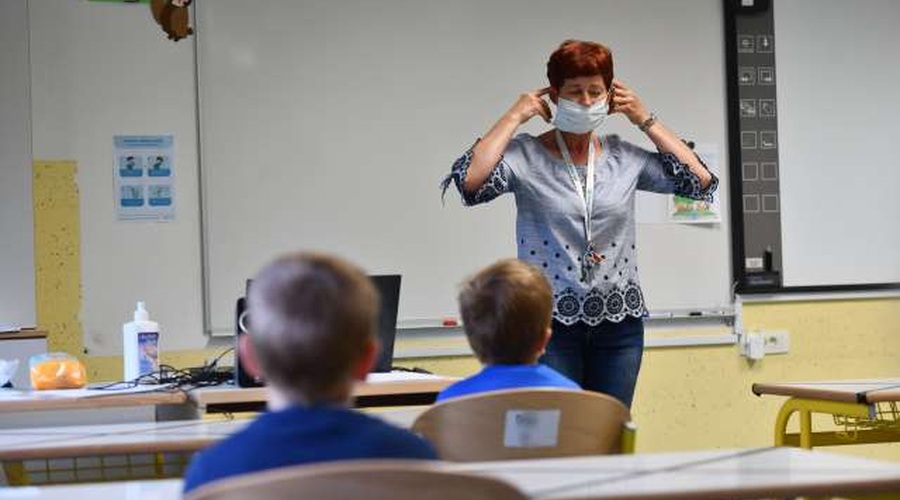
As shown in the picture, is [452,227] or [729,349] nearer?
[452,227]

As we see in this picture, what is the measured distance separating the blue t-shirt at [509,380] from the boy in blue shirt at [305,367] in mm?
832

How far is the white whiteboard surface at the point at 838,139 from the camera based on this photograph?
5.56m

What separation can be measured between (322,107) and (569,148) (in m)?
1.62

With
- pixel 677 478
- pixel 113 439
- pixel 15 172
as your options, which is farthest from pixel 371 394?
pixel 15 172

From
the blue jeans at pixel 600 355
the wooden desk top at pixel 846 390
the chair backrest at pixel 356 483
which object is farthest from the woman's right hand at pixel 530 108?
the chair backrest at pixel 356 483

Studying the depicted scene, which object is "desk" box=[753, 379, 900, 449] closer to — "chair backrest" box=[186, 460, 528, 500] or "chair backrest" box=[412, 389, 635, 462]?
"chair backrest" box=[412, 389, 635, 462]

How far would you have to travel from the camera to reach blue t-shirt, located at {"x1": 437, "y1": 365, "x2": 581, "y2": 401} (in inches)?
91.1

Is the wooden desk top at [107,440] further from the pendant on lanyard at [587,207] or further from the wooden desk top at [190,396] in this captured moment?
the pendant on lanyard at [587,207]

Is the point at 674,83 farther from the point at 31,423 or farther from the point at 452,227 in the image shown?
the point at 31,423

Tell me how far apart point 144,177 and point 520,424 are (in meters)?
3.04

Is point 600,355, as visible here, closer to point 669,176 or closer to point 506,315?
point 669,176

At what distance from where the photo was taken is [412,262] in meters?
5.03

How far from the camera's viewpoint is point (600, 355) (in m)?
3.47

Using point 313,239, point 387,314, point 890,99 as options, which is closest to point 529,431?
point 387,314
